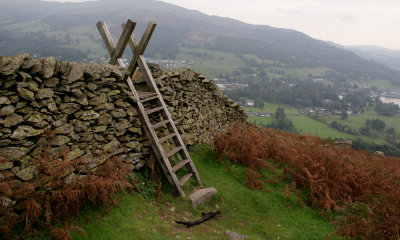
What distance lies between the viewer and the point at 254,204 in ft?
19.8

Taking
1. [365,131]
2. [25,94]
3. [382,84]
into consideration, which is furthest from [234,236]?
[382,84]

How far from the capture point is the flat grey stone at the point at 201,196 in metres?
5.57

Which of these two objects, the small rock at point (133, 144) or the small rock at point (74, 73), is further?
the small rock at point (133, 144)

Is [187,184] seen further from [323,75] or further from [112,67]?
[323,75]

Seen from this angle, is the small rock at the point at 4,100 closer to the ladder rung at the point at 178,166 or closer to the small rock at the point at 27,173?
the small rock at the point at 27,173

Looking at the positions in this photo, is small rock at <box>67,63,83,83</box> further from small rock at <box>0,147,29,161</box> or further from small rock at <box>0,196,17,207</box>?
small rock at <box>0,196,17,207</box>

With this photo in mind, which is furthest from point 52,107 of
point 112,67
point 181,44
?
point 181,44

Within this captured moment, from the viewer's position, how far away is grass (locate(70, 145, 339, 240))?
403cm

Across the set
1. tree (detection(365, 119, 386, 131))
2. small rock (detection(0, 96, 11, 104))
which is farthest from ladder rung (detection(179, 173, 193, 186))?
tree (detection(365, 119, 386, 131))

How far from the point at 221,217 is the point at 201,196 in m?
0.64

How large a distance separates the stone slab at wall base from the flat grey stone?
146 centimetres

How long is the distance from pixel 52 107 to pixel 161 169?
280 centimetres

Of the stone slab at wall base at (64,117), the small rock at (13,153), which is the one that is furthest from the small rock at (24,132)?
the small rock at (13,153)

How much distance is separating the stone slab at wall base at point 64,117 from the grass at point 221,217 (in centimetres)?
96
